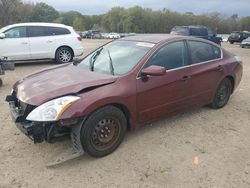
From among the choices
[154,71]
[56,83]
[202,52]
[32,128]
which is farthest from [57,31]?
[32,128]

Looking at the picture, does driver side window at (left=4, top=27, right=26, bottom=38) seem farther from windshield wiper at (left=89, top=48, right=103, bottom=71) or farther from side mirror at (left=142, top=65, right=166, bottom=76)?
side mirror at (left=142, top=65, right=166, bottom=76)

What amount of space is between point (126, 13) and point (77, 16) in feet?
59.1

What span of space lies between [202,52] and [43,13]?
8437 cm

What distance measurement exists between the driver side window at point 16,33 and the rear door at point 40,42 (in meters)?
0.21

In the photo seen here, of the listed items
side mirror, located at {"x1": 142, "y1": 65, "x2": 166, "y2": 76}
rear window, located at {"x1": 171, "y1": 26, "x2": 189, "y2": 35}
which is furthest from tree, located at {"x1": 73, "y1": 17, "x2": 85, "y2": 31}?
side mirror, located at {"x1": 142, "y1": 65, "x2": 166, "y2": 76}

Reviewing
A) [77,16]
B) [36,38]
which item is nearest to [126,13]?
[77,16]

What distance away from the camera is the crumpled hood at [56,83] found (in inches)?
146

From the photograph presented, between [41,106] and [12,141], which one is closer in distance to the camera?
[41,106]

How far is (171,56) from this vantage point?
475 centimetres

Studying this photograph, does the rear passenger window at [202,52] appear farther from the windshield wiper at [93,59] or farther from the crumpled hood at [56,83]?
the crumpled hood at [56,83]

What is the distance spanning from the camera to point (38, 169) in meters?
3.69

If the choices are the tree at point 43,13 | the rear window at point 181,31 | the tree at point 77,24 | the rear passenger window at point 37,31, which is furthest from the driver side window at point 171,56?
the tree at point 77,24

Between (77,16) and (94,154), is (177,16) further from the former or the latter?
(94,154)

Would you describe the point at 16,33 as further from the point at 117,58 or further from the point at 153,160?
the point at 153,160
